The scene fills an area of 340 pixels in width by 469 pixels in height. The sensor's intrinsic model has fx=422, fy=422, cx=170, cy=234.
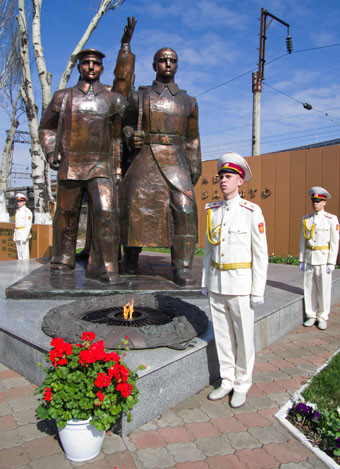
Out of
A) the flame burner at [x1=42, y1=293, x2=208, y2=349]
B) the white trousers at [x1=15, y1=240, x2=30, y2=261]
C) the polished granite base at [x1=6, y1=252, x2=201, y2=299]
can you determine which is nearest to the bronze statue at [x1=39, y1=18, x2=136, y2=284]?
the polished granite base at [x1=6, y1=252, x2=201, y2=299]

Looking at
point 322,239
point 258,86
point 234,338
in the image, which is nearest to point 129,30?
point 322,239

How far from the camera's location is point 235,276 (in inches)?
108

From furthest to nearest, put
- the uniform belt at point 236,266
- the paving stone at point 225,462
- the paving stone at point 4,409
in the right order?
the uniform belt at point 236,266, the paving stone at point 4,409, the paving stone at point 225,462

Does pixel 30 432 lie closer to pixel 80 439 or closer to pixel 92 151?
pixel 80 439

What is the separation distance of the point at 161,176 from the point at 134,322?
1.96 meters

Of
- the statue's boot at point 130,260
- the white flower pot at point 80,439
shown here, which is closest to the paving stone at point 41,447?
the white flower pot at point 80,439

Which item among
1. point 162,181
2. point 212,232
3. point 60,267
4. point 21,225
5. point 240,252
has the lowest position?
point 60,267

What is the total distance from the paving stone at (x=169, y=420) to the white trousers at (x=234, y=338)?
434 mm

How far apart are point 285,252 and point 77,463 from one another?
Result: 9258 millimetres

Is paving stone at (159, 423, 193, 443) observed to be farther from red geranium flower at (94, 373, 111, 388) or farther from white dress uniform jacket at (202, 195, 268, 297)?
white dress uniform jacket at (202, 195, 268, 297)

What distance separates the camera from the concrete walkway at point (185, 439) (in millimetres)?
2191

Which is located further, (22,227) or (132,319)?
(22,227)

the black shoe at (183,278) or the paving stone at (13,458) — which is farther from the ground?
the black shoe at (183,278)

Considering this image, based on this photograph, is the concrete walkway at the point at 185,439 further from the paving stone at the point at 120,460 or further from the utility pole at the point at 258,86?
the utility pole at the point at 258,86
